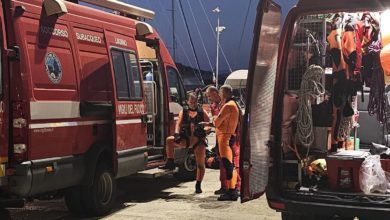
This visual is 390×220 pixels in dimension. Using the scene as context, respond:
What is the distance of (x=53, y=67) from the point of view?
273 inches

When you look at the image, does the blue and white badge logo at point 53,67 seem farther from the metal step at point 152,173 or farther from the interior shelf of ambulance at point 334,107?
the metal step at point 152,173

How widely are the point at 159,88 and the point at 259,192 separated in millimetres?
5091

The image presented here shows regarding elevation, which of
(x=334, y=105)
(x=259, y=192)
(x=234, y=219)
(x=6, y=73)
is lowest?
(x=234, y=219)

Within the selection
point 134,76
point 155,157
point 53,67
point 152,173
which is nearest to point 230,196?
point 152,173

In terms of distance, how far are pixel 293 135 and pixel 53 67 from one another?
2.96 m

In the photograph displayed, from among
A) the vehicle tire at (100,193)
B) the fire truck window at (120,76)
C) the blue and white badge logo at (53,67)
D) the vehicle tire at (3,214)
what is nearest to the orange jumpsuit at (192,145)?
the fire truck window at (120,76)

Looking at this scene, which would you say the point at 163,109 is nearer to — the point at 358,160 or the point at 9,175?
the point at 9,175

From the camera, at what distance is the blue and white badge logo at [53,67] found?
22.4 feet

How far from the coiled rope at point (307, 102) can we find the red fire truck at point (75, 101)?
285 centimetres

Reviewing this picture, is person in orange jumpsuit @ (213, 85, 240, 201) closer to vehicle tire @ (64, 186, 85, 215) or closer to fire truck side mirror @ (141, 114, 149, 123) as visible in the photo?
fire truck side mirror @ (141, 114, 149, 123)

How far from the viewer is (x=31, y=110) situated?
643 centimetres

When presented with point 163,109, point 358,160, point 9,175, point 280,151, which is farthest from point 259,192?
point 163,109

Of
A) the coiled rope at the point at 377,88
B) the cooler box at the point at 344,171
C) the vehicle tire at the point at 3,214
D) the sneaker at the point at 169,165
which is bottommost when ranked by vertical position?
the vehicle tire at the point at 3,214

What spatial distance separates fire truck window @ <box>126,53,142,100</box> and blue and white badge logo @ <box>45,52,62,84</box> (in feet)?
6.07
